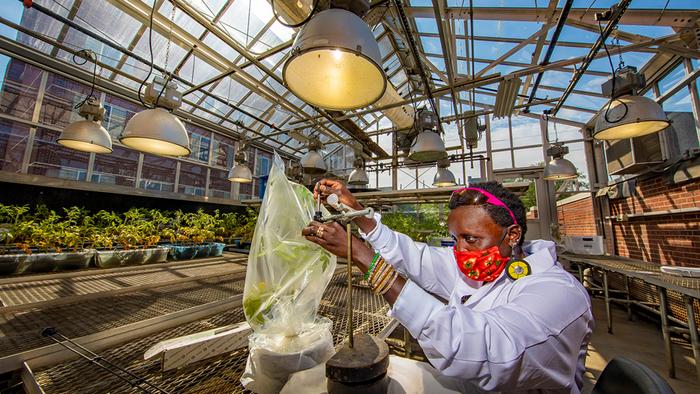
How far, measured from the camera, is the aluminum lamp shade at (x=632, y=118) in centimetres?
219

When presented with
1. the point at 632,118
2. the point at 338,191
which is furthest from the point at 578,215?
the point at 338,191

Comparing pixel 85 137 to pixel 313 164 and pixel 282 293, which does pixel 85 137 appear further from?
pixel 282 293

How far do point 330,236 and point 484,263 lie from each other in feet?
1.83

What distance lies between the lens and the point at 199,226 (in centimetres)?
409

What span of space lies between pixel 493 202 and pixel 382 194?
2.29 m

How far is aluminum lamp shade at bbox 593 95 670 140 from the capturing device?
86.3 inches

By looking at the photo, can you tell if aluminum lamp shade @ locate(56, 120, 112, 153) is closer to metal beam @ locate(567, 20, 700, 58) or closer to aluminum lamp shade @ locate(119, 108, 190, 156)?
aluminum lamp shade @ locate(119, 108, 190, 156)

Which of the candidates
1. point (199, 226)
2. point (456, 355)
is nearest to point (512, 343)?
point (456, 355)

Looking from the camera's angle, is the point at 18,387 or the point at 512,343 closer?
the point at 512,343

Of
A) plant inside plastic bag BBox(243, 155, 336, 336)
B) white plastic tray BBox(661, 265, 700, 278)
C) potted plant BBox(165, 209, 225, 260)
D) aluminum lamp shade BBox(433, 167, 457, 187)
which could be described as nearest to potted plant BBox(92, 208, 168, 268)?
potted plant BBox(165, 209, 225, 260)

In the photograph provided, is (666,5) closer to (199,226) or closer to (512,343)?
(512,343)

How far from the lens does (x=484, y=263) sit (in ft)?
2.88

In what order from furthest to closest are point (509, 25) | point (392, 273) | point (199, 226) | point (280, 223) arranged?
point (509, 25) < point (199, 226) < point (280, 223) < point (392, 273)

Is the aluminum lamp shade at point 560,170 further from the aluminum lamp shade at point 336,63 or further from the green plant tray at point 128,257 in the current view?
the green plant tray at point 128,257
